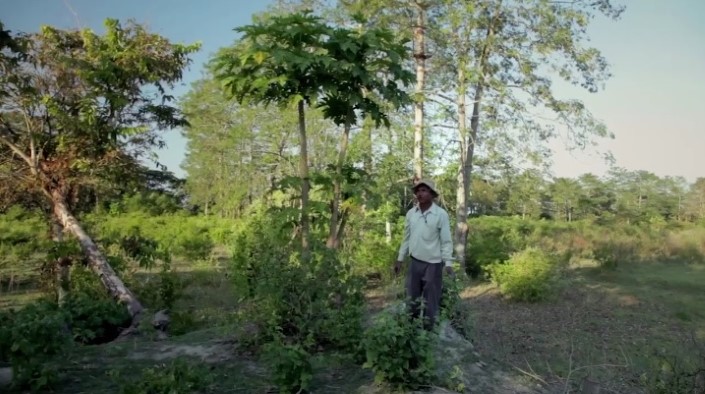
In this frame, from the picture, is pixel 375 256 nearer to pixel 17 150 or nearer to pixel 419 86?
pixel 419 86

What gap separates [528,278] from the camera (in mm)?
10859

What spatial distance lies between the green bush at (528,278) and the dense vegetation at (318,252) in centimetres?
4

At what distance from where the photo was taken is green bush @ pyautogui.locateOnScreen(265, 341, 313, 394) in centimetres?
404

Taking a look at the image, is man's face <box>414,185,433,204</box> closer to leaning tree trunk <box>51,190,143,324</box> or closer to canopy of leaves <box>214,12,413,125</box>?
canopy of leaves <box>214,12,413,125</box>

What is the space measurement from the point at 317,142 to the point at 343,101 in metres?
14.0

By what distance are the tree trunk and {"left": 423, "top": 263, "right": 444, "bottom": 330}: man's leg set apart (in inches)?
223

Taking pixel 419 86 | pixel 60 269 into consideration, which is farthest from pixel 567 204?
pixel 60 269

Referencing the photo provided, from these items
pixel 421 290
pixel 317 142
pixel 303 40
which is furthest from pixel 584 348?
pixel 317 142

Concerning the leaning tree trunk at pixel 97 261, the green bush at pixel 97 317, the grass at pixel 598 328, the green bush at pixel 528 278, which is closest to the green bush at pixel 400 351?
the grass at pixel 598 328

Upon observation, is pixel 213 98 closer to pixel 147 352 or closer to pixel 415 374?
pixel 147 352

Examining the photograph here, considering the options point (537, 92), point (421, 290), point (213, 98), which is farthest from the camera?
point (213, 98)

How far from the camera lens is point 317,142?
19703mm

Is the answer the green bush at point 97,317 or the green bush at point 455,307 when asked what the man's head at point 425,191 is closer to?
the green bush at point 455,307

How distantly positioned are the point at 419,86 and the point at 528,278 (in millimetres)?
4389
